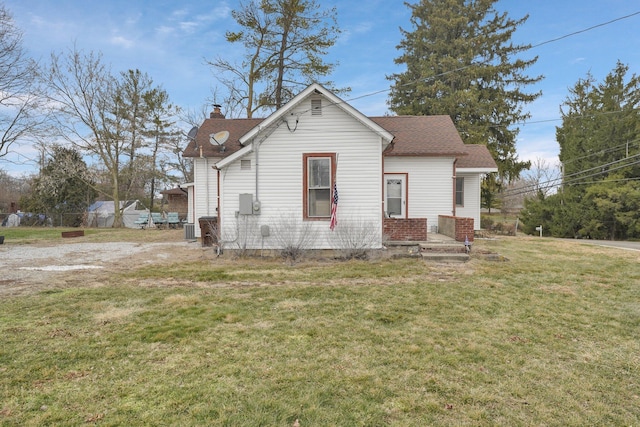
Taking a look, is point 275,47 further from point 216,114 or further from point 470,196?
point 470,196

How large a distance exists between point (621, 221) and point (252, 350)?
2743cm

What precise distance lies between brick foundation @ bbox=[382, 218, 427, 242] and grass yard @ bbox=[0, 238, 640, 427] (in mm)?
3290

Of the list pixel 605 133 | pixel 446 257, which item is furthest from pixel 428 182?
pixel 605 133

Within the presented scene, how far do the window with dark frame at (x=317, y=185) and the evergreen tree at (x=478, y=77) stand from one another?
64.4 ft

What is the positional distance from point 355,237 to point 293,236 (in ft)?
5.86

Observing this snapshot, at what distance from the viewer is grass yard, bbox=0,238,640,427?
2803 mm

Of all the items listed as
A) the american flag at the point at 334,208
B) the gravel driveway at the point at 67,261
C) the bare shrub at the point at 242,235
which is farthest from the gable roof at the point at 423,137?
the gravel driveway at the point at 67,261

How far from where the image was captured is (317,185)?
10.2 m

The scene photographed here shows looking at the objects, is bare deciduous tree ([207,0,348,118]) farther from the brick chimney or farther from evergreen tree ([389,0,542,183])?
evergreen tree ([389,0,542,183])

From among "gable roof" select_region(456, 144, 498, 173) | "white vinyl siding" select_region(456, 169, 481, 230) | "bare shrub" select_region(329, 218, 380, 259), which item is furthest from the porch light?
"white vinyl siding" select_region(456, 169, 481, 230)

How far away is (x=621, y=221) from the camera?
22438 millimetres

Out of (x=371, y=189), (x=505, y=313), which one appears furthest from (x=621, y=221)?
(x=505, y=313)

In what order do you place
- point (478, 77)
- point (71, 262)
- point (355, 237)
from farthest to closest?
point (478, 77)
point (355, 237)
point (71, 262)

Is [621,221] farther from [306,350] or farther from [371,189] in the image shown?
[306,350]
